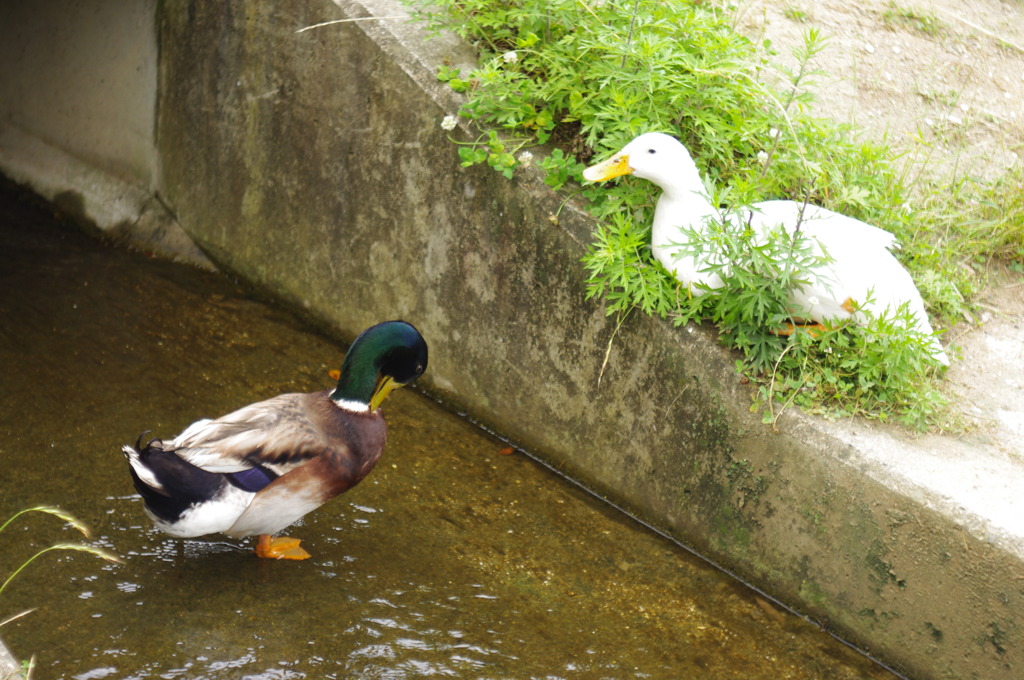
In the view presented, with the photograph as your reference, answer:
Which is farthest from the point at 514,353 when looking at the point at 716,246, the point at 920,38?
the point at 920,38

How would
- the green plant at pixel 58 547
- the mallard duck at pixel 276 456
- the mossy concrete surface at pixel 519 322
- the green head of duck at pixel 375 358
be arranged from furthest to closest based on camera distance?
the green head of duck at pixel 375 358
the mossy concrete surface at pixel 519 322
the mallard duck at pixel 276 456
the green plant at pixel 58 547

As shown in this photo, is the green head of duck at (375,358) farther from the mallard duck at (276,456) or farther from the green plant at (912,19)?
the green plant at (912,19)

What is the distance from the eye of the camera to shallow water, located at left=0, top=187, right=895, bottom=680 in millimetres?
3354

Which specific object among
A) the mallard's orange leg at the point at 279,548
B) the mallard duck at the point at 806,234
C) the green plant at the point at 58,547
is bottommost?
the mallard's orange leg at the point at 279,548

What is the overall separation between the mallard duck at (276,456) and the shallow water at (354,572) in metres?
0.30

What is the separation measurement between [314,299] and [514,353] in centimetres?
145

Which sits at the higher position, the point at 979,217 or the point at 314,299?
the point at 979,217

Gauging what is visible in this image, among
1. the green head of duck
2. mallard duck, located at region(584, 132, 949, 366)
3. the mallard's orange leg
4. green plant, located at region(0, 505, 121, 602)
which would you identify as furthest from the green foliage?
green plant, located at region(0, 505, 121, 602)

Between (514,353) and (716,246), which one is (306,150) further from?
(716,246)

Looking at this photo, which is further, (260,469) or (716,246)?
(716,246)

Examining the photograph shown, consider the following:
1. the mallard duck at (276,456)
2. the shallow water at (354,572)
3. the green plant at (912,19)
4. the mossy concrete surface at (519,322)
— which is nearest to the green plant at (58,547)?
the shallow water at (354,572)

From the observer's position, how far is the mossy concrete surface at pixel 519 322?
3494 millimetres

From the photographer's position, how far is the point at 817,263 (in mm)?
3713

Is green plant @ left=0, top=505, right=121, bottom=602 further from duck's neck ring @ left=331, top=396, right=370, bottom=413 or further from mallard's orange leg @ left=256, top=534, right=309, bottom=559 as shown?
duck's neck ring @ left=331, top=396, right=370, bottom=413
